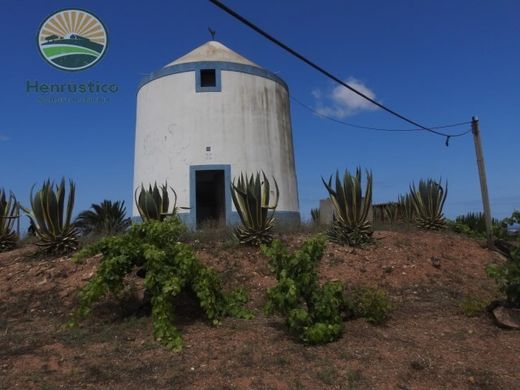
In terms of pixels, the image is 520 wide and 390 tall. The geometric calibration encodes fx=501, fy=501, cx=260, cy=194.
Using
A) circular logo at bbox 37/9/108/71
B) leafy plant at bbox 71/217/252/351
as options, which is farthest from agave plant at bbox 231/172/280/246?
circular logo at bbox 37/9/108/71

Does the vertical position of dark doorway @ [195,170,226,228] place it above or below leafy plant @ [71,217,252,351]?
above

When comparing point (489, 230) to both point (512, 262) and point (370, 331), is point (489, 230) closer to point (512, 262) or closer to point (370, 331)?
point (512, 262)

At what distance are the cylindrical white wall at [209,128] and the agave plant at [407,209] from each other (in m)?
3.27

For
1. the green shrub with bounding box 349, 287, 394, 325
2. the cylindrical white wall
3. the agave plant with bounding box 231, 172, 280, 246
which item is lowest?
the green shrub with bounding box 349, 287, 394, 325

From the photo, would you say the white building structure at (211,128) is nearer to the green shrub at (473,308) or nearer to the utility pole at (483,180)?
the utility pole at (483,180)

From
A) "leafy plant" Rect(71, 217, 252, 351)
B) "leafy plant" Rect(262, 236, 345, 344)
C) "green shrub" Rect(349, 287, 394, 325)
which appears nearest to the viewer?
"leafy plant" Rect(262, 236, 345, 344)

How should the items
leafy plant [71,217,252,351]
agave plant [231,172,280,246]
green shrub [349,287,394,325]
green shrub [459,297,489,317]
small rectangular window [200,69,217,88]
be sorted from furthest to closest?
small rectangular window [200,69,217,88] → agave plant [231,172,280,246] → green shrub [459,297,489,317] → green shrub [349,287,394,325] → leafy plant [71,217,252,351]

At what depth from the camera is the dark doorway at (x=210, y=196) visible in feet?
49.8

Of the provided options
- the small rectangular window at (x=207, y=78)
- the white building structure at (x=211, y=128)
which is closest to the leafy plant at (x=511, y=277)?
the white building structure at (x=211, y=128)

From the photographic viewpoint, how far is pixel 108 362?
527 cm

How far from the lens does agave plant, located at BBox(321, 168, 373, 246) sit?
395 inches

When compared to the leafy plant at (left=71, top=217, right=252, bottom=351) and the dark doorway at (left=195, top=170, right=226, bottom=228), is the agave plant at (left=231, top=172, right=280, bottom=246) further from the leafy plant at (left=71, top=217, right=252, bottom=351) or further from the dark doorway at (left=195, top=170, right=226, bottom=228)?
the dark doorway at (left=195, top=170, right=226, bottom=228)

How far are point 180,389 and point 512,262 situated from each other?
445 cm

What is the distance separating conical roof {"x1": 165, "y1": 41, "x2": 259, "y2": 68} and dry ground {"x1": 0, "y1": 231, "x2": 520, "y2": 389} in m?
7.65
